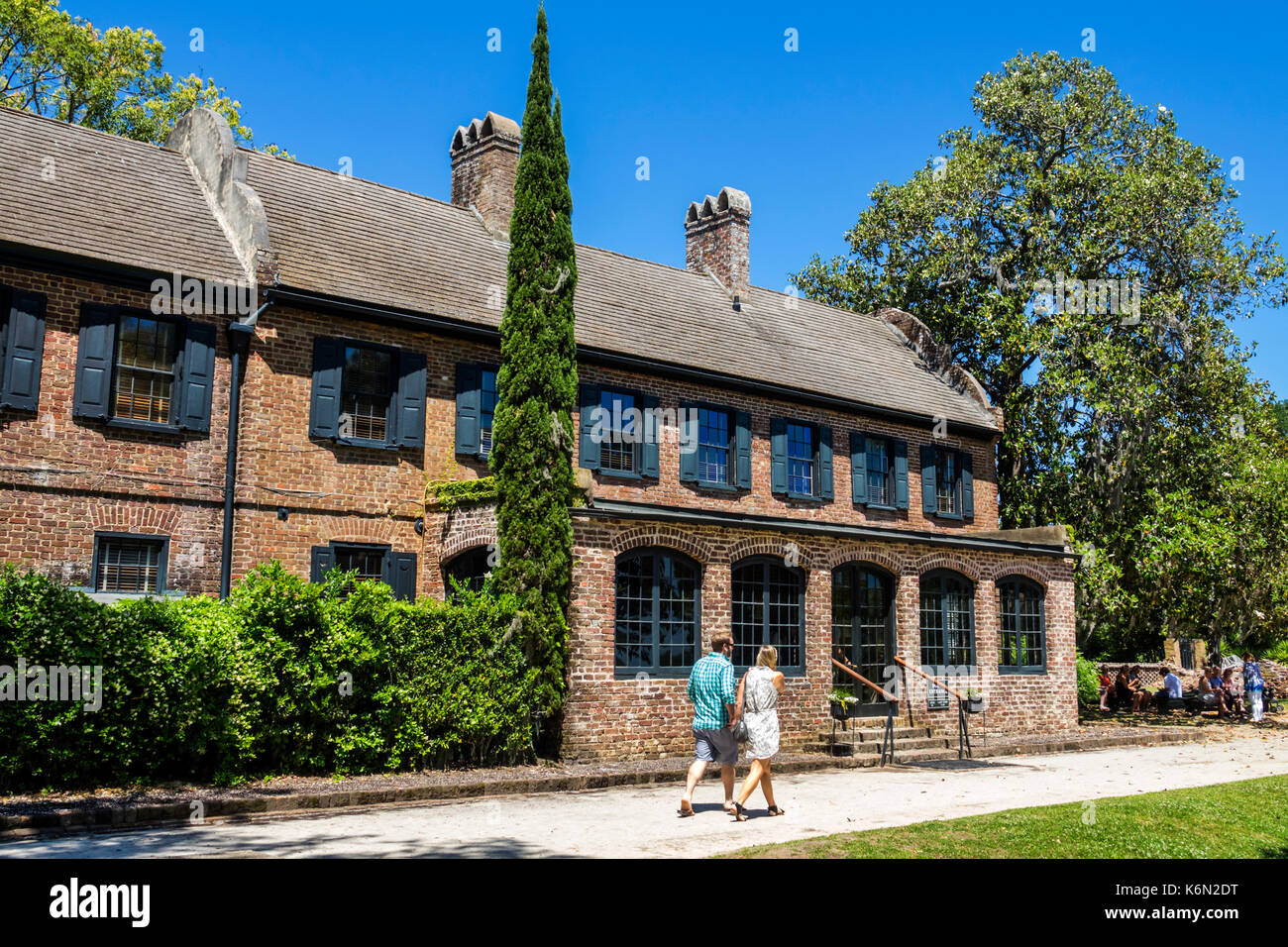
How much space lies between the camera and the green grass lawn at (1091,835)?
7902 millimetres

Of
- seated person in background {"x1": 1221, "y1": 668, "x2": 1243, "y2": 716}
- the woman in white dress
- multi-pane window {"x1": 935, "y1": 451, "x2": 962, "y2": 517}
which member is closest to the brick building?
multi-pane window {"x1": 935, "y1": 451, "x2": 962, "y2": 517}

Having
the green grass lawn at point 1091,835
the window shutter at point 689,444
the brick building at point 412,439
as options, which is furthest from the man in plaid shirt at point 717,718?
the window shutter at point 689,444

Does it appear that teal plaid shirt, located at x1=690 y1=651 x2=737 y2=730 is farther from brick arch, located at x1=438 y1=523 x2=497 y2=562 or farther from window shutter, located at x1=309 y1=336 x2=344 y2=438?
window shutter, located at x1=309 y1=336 x2=344 y2=438

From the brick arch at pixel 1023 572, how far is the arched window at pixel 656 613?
7.03 meters

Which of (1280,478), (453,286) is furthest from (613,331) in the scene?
(1280,478)

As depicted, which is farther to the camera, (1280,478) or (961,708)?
(1280,478)

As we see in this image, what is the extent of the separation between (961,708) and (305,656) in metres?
10.5

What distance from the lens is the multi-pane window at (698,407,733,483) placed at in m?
20.8

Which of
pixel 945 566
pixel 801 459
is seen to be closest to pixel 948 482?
pixel 801 459

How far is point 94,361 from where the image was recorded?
566 inches

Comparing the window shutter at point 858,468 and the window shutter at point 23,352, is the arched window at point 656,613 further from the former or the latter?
the window shutter at point 858,468

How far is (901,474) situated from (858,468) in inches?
55.7
